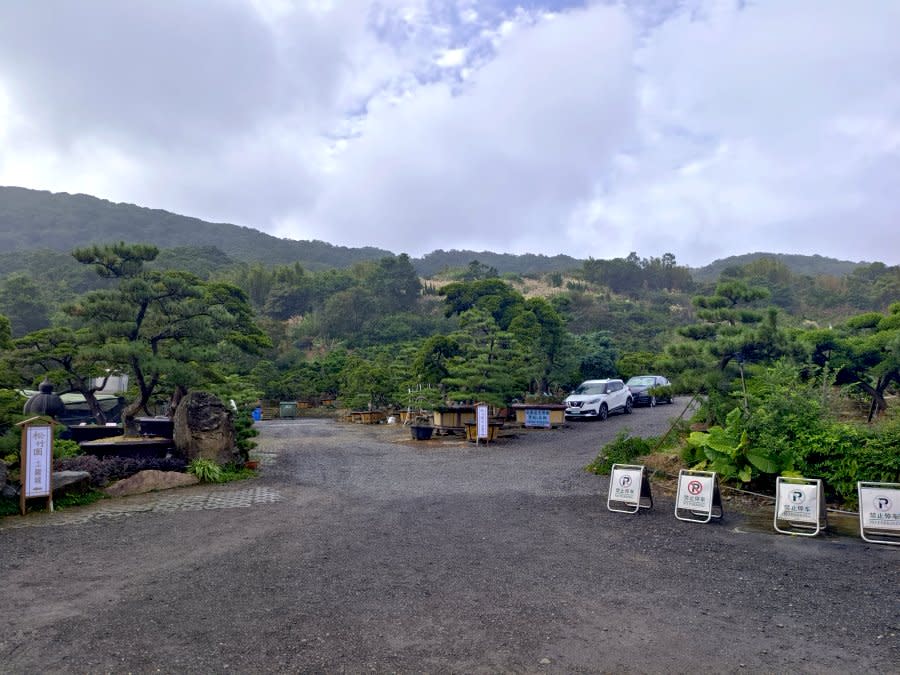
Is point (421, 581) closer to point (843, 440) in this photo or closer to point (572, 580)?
point (572, 580)

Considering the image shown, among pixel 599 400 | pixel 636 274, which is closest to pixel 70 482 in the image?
pixel 599 400

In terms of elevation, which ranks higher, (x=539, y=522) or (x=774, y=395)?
(x=774, y=395)

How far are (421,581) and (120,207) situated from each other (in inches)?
5437

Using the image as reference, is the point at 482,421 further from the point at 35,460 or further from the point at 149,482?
the point at 35,460

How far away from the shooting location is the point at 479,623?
4.23 meters

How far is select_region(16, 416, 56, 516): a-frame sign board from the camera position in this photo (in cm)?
830

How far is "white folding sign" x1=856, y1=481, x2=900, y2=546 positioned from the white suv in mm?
14946

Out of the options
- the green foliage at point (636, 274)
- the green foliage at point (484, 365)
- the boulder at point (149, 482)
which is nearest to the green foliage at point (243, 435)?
the boulder at point (149, 482)

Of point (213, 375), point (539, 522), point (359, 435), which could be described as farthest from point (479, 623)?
point (359, 435)

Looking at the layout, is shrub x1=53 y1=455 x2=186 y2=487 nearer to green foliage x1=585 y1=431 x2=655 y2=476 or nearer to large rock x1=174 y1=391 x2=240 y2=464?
large rock x1=174 y1=391 x2=240 y2=464

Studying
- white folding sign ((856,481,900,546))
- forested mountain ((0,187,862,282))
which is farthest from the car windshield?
forested mountain ((0,187,862,282))

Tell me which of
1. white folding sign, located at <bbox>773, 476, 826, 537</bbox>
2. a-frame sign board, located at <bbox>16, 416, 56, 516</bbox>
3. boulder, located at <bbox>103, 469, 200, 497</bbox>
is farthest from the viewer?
boulder, located at <bbox>103, 469, 200, 497</bbox>

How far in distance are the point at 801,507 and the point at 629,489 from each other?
2.01 metres

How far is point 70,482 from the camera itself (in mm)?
9203
